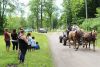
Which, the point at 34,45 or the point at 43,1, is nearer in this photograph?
the point at 34,45

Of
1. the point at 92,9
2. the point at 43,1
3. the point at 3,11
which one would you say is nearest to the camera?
the point at 3,11

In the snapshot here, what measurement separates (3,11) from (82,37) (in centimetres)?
4712

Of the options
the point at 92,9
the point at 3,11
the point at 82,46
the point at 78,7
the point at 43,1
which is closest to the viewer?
the point at 82,46

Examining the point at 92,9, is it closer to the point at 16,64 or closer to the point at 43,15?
the point at 43,15

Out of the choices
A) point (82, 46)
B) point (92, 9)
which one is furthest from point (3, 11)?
point (82, 46)

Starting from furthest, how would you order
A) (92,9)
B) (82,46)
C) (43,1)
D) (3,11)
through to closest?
(43,1)
(92,9)
(3,11)
(82,46)

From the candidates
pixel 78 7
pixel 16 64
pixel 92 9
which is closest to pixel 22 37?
pixel 16 64

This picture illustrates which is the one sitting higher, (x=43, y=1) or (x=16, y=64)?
(x=43, y=1)

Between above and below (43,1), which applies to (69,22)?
below

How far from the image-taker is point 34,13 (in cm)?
10850

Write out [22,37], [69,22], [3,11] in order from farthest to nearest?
[69,22], [3,11], [22,37]

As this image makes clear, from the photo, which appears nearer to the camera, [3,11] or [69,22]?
[3,11]

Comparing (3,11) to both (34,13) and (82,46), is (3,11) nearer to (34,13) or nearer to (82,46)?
(34,13)

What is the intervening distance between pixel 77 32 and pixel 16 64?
10.3m
